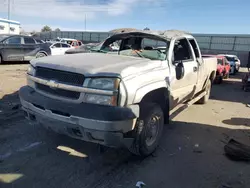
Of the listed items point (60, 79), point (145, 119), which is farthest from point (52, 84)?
point (145, 119)

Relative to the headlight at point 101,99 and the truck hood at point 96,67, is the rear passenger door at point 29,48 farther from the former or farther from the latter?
the headlight at point 101,99

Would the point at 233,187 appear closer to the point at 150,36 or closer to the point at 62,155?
the point at 62,155

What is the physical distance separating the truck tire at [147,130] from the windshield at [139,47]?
986 millimetres

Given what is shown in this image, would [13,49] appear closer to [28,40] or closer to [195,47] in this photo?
[28,40]

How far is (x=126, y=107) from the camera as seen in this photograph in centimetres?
301

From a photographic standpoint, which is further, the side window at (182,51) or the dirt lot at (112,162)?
the side window at (182,51)

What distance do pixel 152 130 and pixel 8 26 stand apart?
49.8 meters

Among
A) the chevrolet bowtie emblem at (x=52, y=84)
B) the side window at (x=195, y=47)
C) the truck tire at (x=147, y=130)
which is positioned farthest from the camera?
the side window at (x=195, y=47)

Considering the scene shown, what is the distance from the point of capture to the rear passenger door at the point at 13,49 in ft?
43.2

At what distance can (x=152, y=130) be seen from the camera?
12.5ft

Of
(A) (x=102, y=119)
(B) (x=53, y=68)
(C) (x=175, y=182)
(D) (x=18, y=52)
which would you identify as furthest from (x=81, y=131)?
(D) (x=18, y=52)

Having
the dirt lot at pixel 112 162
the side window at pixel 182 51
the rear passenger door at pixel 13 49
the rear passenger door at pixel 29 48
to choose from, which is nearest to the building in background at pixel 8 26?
the rear passenger door at pixel 29 48

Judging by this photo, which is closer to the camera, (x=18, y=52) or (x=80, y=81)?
(x=80, y=81)

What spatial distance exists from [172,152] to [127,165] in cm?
91
